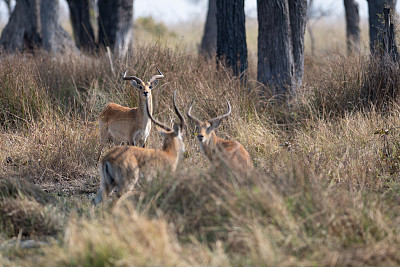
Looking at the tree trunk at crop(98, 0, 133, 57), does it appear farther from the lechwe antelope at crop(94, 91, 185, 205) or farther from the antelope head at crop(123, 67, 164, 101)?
the lechwe antelope at crop(94, 91, 185, 205)

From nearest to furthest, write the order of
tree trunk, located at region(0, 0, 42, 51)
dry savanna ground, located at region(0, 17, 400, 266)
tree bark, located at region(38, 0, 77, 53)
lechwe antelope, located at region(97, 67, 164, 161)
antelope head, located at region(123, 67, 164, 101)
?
1. dry savanna ground, located at region(0, 17, 400, 266)
2. antelope head, located at region(123, 67, 164, 101)
3. lechwe antelope, located at region(97, 67, 164, 161)
4. tree bark, located at region(38, 0, 77, 53)
5. tree trunk, located at region(0, 0, 42, 51)

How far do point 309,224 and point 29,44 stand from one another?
1290 cm

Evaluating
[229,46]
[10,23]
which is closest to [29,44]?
[10,23]

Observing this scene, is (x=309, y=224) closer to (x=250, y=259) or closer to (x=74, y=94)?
(x=250, y=259)

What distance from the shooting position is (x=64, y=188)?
20.0 feet

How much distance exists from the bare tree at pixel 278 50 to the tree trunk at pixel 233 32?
2.37ft

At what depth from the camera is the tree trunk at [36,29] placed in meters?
13.9

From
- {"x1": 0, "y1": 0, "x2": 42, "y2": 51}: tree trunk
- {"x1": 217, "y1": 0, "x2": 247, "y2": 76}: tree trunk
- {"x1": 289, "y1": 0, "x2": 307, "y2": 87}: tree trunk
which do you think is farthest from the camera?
{"x1": 0, "y1": 0, "x2": 42, "y2": 51}: tree trunk

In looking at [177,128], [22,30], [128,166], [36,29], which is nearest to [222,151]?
[177,128]

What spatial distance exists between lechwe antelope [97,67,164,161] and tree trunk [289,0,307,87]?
3041 millimetres

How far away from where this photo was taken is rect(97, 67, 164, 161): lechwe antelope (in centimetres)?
690

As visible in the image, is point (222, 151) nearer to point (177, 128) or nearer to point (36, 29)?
point (177, 128)

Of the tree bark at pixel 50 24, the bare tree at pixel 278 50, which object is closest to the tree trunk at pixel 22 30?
the tree bark at pixel 50 24

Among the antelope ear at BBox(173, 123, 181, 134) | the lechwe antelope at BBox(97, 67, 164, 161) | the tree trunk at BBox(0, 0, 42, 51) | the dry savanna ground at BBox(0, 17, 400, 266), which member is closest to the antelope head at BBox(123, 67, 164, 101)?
the lechwe antelope at BBox(97, 67, 164, 161)
